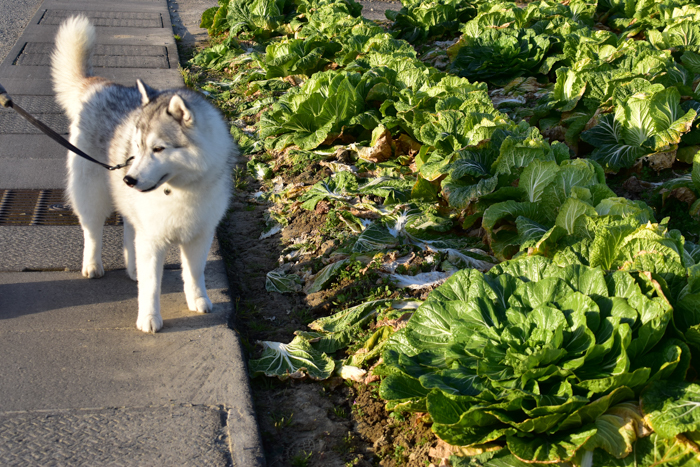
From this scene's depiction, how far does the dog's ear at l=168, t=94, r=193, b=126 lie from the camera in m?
3.02

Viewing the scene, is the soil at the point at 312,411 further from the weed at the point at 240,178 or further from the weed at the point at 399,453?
the weed at the point at 240,178

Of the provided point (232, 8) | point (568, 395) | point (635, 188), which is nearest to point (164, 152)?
point (568, 395)

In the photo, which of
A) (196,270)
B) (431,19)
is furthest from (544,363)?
(431,19)

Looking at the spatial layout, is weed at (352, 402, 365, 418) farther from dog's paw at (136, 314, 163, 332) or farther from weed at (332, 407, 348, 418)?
dog's paw at (136, 314, 163, 332)

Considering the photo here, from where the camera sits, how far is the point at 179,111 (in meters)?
3.07

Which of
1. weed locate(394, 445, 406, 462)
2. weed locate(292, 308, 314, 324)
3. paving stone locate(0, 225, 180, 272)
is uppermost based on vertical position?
weed locate(394, 445, 406, 462)

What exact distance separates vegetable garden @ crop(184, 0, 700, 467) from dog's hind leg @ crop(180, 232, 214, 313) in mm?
583

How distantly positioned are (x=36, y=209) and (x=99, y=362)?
242 cm

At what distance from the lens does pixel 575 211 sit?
3.26 meters

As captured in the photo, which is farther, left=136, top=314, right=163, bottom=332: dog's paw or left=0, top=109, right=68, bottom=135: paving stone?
left=0, top=109, right=68, bottom=135: paving stone

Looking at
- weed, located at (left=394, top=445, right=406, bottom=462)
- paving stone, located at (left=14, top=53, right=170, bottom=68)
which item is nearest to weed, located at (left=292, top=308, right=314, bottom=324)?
weed, located at (left=394, top=445, right=406, bottom=462)

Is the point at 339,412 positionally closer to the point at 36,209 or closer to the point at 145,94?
the point at 145,94

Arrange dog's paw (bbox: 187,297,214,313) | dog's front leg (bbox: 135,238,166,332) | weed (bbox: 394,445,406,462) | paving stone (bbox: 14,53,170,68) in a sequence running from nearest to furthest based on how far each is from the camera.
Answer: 1. weed (bbox: 394,445,406,462)
2. dog's front leg (bbox: 135,238,166,332)
3. dog's paw (bbox: 187,297,214,313)
4. paving stone (bbox: 14,53,170,68)

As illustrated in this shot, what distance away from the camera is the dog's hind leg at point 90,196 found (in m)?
3.78
